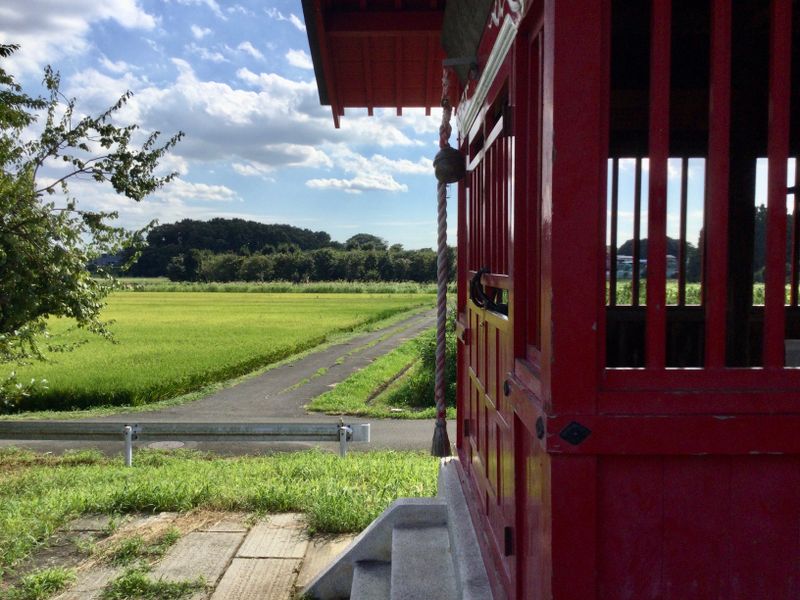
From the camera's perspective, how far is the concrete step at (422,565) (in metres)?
3.03

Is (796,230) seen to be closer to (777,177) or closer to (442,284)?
(442,284)

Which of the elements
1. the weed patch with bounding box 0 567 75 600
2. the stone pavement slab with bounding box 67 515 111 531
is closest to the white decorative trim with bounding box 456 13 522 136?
the weed patch with bounding box 0 567 75 600

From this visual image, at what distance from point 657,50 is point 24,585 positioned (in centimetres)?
443

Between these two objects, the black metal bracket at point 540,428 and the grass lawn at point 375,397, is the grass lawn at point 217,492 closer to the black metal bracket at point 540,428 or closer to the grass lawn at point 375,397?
the black metal bracket at point 540,428

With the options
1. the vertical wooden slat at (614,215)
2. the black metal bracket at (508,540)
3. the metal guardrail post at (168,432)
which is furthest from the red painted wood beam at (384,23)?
the metal guardrail post at (168,432)

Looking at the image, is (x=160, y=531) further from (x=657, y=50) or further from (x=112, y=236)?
(x=112, y=236)

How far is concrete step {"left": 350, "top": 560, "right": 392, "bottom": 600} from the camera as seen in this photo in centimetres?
363

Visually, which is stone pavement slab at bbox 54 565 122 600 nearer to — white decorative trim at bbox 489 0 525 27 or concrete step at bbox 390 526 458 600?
concrete step at bbox 390 526 458 600

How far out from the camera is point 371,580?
12.4ft

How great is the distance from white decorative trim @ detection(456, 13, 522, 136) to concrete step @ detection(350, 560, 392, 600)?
246cm

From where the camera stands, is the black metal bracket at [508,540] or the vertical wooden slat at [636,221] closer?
the black metal bracket at [508,540]

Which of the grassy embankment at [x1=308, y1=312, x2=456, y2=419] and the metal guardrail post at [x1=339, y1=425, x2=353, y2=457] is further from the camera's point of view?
the grassy embankment at [x1=308, y1=312, x2=456, y2=419]

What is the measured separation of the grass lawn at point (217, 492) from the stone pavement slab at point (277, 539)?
0.41 ft

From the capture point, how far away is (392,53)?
4.68 metres
